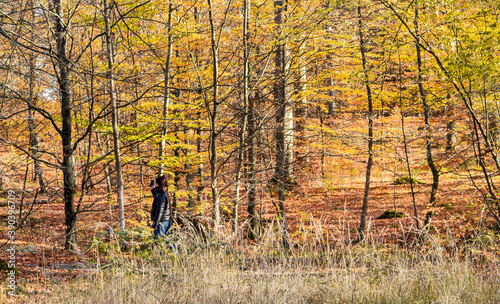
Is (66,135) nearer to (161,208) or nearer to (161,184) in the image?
(161,184)

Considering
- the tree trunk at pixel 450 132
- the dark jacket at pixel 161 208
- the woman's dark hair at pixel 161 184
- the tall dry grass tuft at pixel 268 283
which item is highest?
the tree trunk at pixel 450 132

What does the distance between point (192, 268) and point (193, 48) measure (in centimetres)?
852

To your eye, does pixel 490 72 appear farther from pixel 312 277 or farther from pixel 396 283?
pixel 312 277

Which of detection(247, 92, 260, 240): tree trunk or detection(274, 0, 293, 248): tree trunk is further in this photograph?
detection(274, 0, 293, 248): tree trunk

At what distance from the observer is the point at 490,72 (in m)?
5.35

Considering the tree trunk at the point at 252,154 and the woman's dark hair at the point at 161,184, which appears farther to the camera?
the woman's dark hair at the point at 161,184

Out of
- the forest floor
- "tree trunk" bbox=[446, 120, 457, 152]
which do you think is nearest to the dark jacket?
the forest floor

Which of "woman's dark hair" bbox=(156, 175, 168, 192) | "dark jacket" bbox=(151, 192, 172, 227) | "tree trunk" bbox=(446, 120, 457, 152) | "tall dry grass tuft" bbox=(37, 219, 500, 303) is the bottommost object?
"tall dry grass tuft" bbox=(37, 219, 500, 303)

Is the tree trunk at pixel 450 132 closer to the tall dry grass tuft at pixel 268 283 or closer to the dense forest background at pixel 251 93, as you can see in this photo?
the dense forest background at pixel 251 93

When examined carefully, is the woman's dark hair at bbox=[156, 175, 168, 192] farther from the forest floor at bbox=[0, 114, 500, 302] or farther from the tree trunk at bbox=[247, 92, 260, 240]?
the tree trunk at bbox=[247, 92, 260, 240]

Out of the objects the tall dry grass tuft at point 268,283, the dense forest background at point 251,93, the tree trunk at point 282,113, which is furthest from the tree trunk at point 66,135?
the tree trunk at point 282,113

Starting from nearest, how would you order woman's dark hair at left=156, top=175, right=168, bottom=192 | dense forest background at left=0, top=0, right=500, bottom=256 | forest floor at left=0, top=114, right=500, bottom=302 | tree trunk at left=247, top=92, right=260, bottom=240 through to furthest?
dense forest background at left=0, top=0, right=500, bottom=256 → tree trunk at left=247, top=92, right=260, bottom=240 → woman's dark hair at left=156, top=175, right=168, bottom=192 → forest floor at left=0, top=114, right=500, bottom=302

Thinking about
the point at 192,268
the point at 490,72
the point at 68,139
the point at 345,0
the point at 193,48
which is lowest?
the point at 192,268

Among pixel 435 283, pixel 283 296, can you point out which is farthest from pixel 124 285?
pixel 435 283
